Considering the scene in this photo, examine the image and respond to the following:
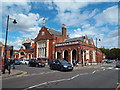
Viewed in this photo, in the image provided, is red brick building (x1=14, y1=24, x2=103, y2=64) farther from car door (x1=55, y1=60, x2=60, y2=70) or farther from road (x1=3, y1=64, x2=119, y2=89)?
road (x1=3, y1=64, x2=119, y2=89)

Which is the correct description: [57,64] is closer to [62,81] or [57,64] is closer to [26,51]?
[62,81]

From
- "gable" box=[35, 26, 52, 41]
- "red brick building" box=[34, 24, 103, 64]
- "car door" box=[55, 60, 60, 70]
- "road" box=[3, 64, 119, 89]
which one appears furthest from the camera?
"gable" box=[35, 26, 52, 41]

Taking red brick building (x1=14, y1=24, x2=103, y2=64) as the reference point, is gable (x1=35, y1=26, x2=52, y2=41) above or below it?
above

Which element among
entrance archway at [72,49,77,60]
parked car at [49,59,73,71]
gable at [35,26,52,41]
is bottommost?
parked car at [49,59,73,71]

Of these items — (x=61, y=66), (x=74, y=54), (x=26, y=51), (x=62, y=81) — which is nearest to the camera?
(x=62, y=81)

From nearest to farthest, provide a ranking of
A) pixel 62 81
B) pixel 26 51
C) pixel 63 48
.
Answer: pixel 62 81 < pixel 63 48 < pixel 26 51

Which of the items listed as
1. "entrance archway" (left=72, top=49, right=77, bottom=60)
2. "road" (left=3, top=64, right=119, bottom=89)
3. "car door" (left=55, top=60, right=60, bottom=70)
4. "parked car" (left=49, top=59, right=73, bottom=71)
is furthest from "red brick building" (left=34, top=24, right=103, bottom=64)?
"road" (left=3, top=64, right=119, bottom=89)

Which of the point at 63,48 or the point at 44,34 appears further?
the point at 44,34

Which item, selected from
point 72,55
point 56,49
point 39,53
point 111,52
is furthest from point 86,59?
point 111,52

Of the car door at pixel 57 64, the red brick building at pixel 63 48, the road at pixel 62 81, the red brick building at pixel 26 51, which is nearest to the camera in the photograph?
the road at pixel 62 81

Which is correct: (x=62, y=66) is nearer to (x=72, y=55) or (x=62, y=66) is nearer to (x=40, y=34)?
(x=72, y=55)

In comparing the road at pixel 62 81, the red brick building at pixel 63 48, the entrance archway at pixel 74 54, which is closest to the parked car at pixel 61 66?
the road at pixel 62 81

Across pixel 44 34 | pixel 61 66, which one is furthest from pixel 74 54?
pixel 61 66

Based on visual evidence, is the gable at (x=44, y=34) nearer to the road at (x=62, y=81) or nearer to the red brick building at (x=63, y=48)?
the red brick building at (x=63, y=48)
